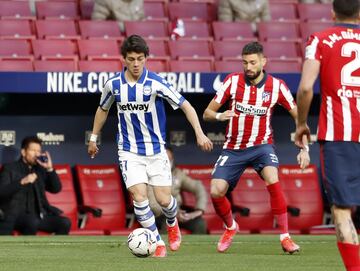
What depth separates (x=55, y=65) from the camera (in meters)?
15.0

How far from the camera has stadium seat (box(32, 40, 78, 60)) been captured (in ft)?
50.3

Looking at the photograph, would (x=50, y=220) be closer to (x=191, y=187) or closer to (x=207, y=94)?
(x=191, y=187)

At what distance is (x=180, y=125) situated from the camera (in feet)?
54.6

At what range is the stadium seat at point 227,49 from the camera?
16234 mm

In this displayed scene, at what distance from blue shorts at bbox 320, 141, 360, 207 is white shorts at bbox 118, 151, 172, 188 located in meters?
3.17

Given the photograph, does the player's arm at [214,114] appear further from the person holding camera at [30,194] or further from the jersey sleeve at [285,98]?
the person holding camera at [30,194]

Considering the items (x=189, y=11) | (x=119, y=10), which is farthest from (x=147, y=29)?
(x=189, y=11)

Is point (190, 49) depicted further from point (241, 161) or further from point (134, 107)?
point (134, 107)

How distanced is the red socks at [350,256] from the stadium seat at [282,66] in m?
8.67

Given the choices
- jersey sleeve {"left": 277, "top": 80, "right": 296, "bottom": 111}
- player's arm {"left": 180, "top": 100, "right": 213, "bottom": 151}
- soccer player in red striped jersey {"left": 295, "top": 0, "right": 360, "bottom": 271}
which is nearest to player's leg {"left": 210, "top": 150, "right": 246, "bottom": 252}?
jersey sleeve {"left": 277, "top": 80, "right": 296, "bottom": 111}

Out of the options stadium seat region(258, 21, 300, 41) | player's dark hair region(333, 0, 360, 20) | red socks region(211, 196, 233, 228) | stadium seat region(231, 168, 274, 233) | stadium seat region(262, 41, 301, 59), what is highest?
player's dark hair region(333, 0, 360, 20)

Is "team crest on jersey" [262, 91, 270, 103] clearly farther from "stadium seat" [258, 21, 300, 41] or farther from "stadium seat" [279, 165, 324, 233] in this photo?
"stadium seat" [258, 21, 300, 41]

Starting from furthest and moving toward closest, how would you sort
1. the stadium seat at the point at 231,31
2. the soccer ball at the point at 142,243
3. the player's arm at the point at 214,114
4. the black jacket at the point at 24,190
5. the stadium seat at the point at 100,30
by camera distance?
the stadium seat at the point at 231,31 < the stadium seat at the point at 100,30 < the black jacket at the point at 24,190 < the player's arm at the point at 214,114 < the soccer ball at the point at 142,243

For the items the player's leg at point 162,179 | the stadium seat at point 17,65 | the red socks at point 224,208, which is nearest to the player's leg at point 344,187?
the player's leg at point 162,179
